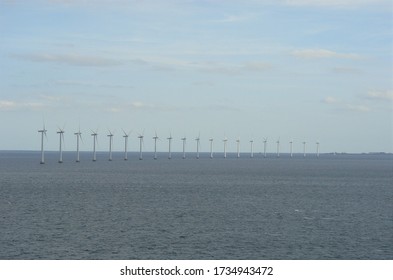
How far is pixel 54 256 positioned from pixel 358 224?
3584 cm

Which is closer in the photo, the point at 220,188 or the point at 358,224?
the point at 358,224

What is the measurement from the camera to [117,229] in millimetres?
71812

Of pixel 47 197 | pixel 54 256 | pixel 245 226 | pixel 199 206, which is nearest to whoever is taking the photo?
pixel 54 256

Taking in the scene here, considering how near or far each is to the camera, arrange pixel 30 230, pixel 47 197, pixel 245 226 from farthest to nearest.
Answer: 1. pixel 47 197
2. pixel 245 226
3. pixel 30 230

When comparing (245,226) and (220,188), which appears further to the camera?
(220,188)

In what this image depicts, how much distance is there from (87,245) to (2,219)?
22558mm

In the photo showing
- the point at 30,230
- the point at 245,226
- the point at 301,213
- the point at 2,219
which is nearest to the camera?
the point at 30,230

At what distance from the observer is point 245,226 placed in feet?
243

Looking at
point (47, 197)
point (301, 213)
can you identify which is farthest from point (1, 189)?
point (301, 213)

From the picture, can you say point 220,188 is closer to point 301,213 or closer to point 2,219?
point 301,213

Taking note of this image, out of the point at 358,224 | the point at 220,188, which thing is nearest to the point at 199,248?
the point at 358,224

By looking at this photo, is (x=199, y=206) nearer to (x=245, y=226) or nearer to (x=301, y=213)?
(x=301, y=213)

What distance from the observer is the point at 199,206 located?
9794cm
